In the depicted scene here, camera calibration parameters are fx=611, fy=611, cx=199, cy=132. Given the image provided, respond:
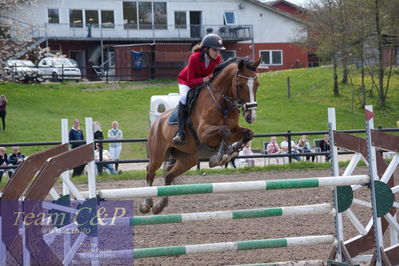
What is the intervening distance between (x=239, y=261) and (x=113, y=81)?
27.0 m

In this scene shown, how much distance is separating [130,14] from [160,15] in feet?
6.07

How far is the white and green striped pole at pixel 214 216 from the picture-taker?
16.3 ft

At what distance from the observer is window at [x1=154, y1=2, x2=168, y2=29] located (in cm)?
3712

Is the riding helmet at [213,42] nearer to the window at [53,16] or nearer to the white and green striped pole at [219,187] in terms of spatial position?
the white and green striped pole at [219,187]

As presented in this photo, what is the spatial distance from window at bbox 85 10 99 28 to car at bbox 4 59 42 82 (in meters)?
6.70

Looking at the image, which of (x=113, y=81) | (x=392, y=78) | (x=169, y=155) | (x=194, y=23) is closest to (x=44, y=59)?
(x=113, y=81)

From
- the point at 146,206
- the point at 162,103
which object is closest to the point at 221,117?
the point at 146,206

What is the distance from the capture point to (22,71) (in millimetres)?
28688

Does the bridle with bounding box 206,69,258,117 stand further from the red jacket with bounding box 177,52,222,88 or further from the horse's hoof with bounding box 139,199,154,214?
the horse's hoof with bounding box 139,199,154,214

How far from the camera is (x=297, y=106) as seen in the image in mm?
27250

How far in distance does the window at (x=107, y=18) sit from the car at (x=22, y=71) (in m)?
7.12

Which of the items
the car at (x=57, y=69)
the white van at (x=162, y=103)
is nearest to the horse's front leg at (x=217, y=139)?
the white van at (x=162, y=103)

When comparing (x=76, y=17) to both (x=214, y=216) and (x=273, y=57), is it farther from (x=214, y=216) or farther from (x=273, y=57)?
(x=214, y=216)

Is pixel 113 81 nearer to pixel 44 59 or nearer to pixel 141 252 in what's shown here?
pixel 44 59
